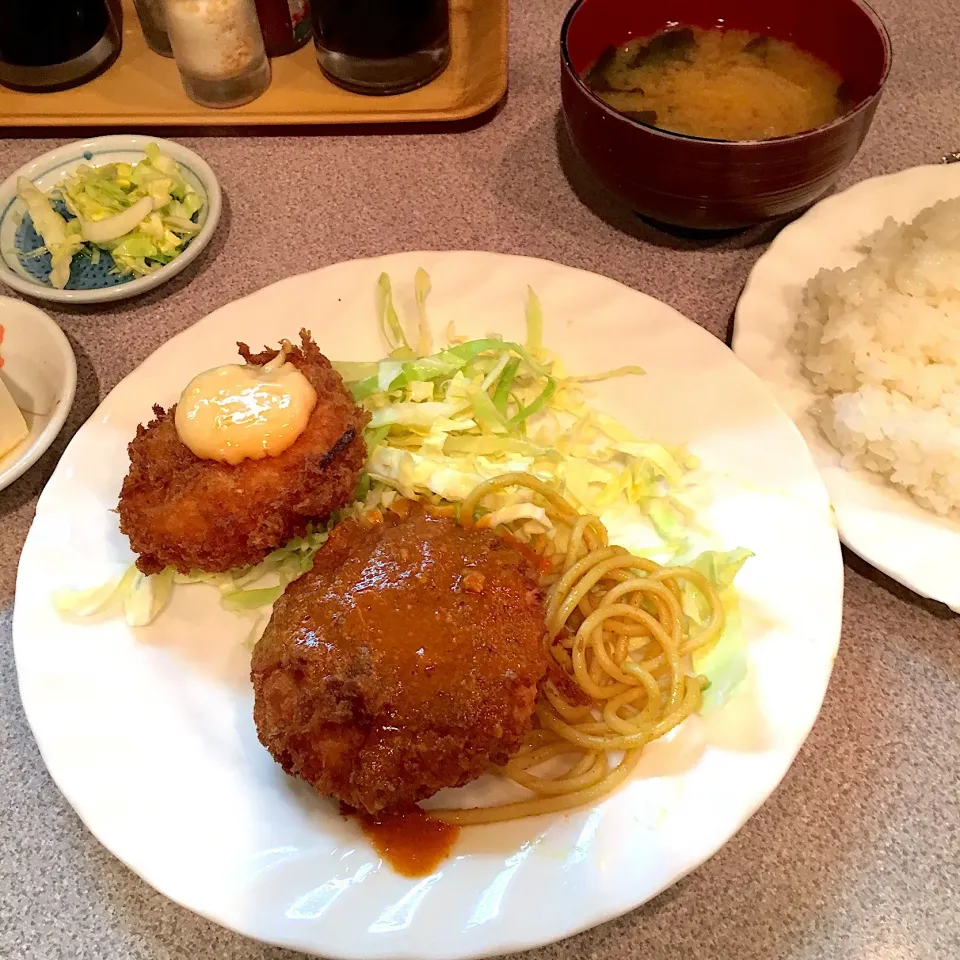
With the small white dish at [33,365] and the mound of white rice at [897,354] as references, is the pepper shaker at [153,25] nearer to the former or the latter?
the small white dish at [33,365]

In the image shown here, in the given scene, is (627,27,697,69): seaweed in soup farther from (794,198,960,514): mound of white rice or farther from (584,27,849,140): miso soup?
(794,198,960,514): mound of white rice

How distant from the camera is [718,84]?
6.65ft

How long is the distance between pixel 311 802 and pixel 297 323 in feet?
3.21

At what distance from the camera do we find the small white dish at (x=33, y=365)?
179 cm

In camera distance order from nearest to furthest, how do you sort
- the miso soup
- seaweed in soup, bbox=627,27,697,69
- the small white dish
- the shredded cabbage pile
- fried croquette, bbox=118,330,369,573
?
fried croquette, bbox=118,330,369,573
the shredded cabbage pile
the small white dish
the miso soup
seaweed in soup, bbox=627,27,697,69

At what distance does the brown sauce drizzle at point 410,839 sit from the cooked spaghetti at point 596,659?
0.09 ft

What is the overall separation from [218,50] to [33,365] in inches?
38.3

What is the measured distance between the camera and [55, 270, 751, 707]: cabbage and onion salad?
1544mm

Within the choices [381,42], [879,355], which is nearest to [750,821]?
[879,355]

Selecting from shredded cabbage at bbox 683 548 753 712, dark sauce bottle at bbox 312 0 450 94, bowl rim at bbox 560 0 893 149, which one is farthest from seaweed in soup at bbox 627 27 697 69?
shredded cabbage at bbox 683 548 753 712

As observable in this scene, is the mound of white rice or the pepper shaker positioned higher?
the pepper shaker

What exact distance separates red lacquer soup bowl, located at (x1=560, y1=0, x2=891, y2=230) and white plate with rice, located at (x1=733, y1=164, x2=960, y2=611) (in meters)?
0.16

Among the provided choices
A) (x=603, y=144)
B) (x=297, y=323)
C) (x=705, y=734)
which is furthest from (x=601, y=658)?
(x=603, y=144)

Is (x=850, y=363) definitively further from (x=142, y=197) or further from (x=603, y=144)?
(x=142, y=197)
